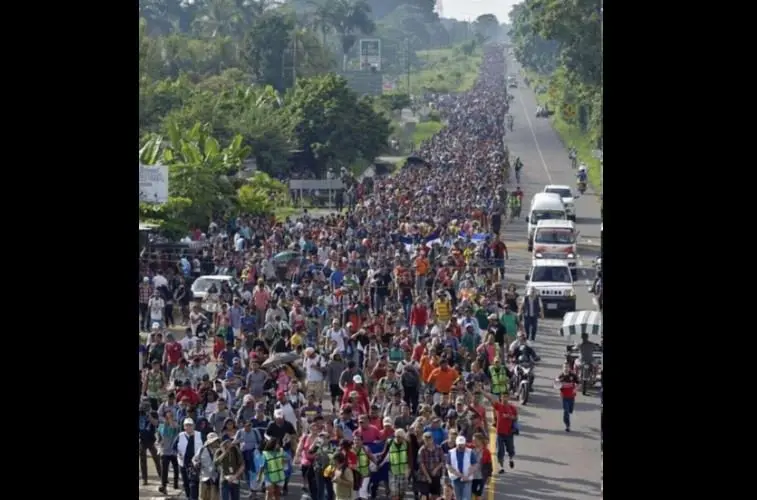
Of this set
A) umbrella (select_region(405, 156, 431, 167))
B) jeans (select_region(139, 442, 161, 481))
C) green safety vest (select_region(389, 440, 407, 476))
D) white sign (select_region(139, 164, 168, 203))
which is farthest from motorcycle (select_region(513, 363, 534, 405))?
umbrella (select_region(405, 156, 431, 167))

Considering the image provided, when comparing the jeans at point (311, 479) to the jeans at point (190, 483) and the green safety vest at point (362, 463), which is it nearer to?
the green safety vest at point (362, 463)

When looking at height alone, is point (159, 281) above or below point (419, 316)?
above

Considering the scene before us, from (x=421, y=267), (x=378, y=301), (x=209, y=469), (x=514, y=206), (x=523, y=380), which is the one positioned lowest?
(x=209, y=469)

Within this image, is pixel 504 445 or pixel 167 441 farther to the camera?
pixel 504 445

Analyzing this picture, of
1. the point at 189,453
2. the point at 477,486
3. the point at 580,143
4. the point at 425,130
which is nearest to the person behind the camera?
the point at 477,486

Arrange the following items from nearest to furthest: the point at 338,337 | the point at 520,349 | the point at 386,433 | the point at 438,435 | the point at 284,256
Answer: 1. the point at 438,435
2. the point at 386,433
3. the point at 338,337
4. the point at 520,349
5. the point at 284,256

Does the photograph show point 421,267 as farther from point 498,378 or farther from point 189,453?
point 189,453

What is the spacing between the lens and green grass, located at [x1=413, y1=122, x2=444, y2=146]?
92.4 meters

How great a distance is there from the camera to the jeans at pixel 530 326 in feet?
99.1

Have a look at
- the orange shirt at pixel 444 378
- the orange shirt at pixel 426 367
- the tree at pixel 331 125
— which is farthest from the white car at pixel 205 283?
the tree at pixel 331 125

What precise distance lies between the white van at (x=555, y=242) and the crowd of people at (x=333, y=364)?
107 cm

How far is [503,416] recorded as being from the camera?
66.8 ft

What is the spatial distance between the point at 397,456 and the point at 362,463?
40cm

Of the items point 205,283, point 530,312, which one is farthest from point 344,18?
point 530,312
